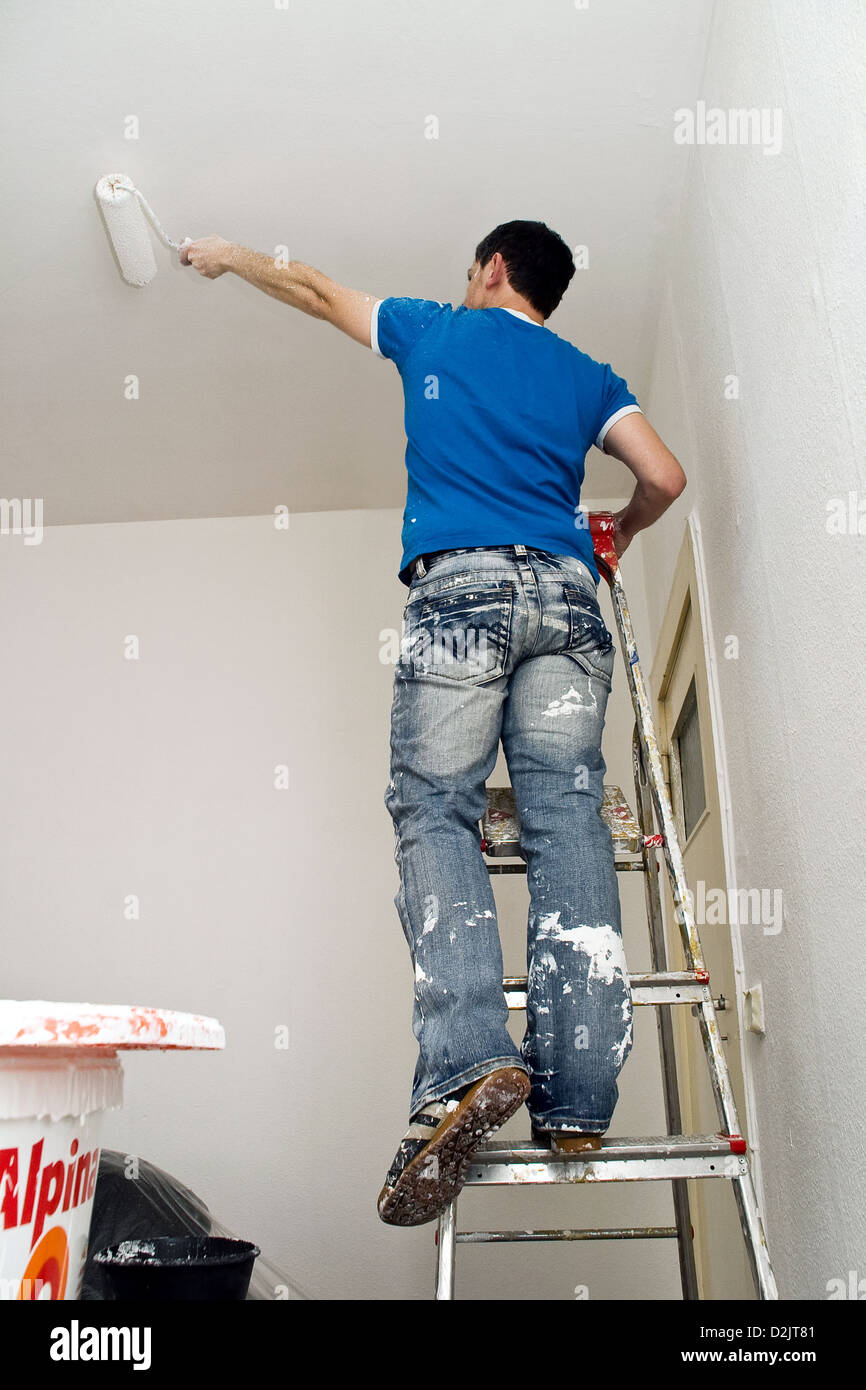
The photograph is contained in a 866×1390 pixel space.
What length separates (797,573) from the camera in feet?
4.41

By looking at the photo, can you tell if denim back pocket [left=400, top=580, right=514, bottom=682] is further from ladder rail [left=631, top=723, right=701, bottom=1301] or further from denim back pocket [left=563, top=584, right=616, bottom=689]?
ladder rail [left=631, top=723, right=701, bottom=1301]

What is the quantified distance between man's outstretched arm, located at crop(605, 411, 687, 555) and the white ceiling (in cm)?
89

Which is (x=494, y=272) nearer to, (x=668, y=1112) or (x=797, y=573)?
(x=797, y=573)

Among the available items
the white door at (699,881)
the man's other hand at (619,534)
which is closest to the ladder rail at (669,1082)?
the white door at (699,881)

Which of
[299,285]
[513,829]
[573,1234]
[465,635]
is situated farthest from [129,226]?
[573,1234]

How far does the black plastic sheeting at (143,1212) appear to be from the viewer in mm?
1749

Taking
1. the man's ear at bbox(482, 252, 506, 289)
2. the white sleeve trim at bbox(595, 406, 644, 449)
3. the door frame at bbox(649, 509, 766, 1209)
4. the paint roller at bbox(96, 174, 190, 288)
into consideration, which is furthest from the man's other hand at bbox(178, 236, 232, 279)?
the door frame at bbox(649, 509, 766, 1209)

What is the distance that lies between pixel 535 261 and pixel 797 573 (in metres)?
0.76

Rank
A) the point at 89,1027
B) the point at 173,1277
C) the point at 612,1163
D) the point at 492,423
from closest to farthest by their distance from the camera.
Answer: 1. the point at 89,1027
2. the point at 173,1277
3. the point at 612,1163
4. the point at 492,423

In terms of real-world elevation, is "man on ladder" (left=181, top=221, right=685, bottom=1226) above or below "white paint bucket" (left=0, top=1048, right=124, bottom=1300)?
above

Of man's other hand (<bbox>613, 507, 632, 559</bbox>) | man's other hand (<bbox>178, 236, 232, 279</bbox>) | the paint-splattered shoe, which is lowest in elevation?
the paint-splattered shoe

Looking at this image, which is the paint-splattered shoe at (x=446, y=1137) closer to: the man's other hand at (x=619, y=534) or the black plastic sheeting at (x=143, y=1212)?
the black plastic sheeting at (x=143, y=1212)

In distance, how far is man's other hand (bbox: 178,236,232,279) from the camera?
1.90 meters

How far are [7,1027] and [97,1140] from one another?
27cm
